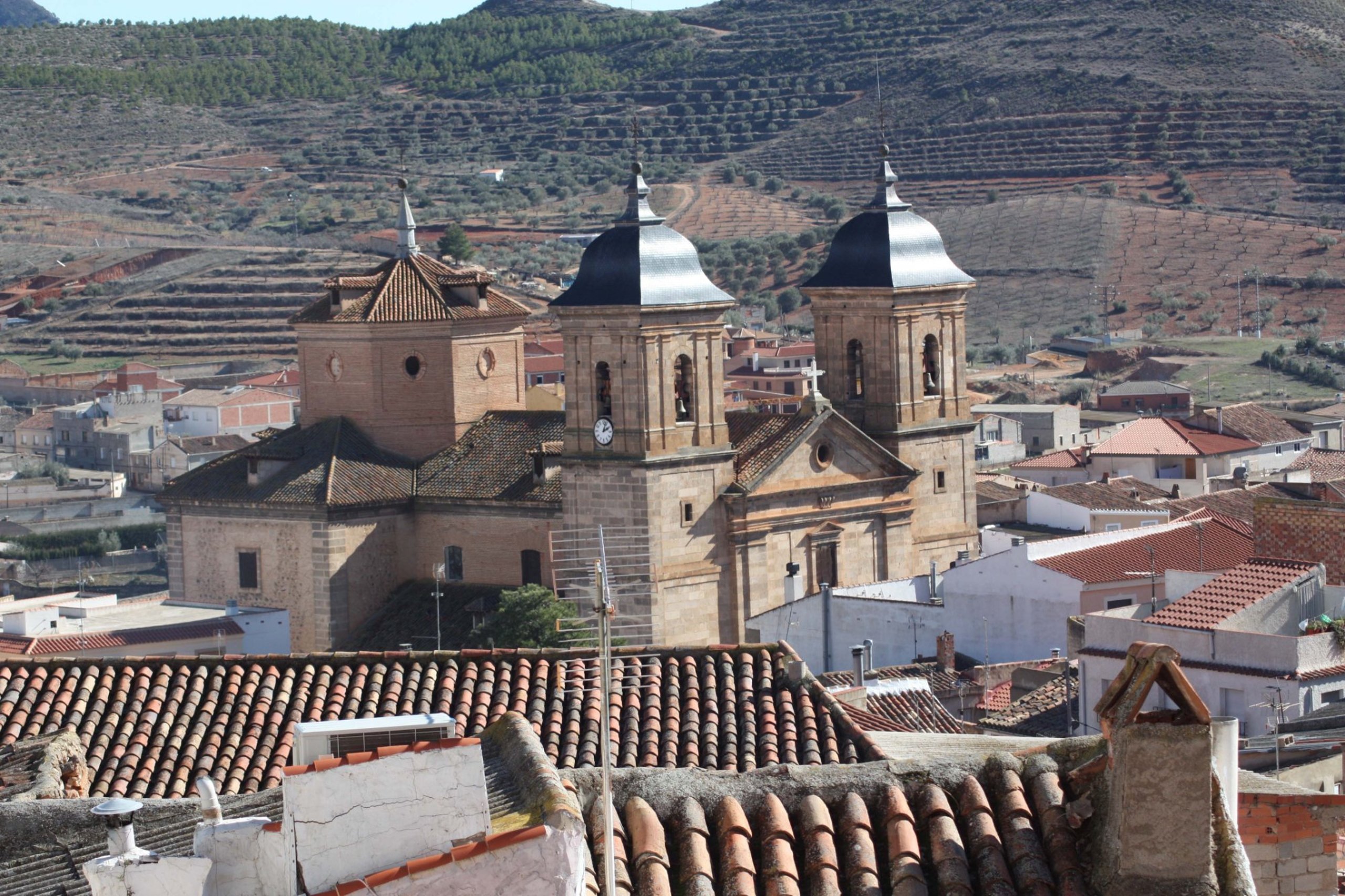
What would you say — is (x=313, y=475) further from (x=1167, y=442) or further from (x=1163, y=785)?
(x=1163, y=785)

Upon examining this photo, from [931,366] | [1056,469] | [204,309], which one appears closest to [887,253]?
[931,366]

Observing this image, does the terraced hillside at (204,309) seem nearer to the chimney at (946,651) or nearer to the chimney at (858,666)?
the chimney at (946,651)

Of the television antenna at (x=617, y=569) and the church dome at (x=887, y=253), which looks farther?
the church dome at (x=887, y=253)

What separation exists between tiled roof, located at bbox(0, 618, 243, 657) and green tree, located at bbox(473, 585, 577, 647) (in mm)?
3877

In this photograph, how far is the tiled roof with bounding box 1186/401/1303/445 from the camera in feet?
198

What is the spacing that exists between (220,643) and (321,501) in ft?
10.3

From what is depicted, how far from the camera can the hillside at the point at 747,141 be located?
105 meters

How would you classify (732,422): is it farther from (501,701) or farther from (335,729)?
(335,729)

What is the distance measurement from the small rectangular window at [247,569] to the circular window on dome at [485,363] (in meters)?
4.52

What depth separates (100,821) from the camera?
12.3m

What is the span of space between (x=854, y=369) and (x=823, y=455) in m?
2.13

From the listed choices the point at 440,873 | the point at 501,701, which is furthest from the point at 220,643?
the point at 440,873

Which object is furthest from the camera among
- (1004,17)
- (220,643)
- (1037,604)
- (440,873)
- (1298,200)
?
(1004,17)

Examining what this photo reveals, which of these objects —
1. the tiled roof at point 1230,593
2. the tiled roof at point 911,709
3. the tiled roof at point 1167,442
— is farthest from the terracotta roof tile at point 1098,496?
the tiled roof at point 911,709
